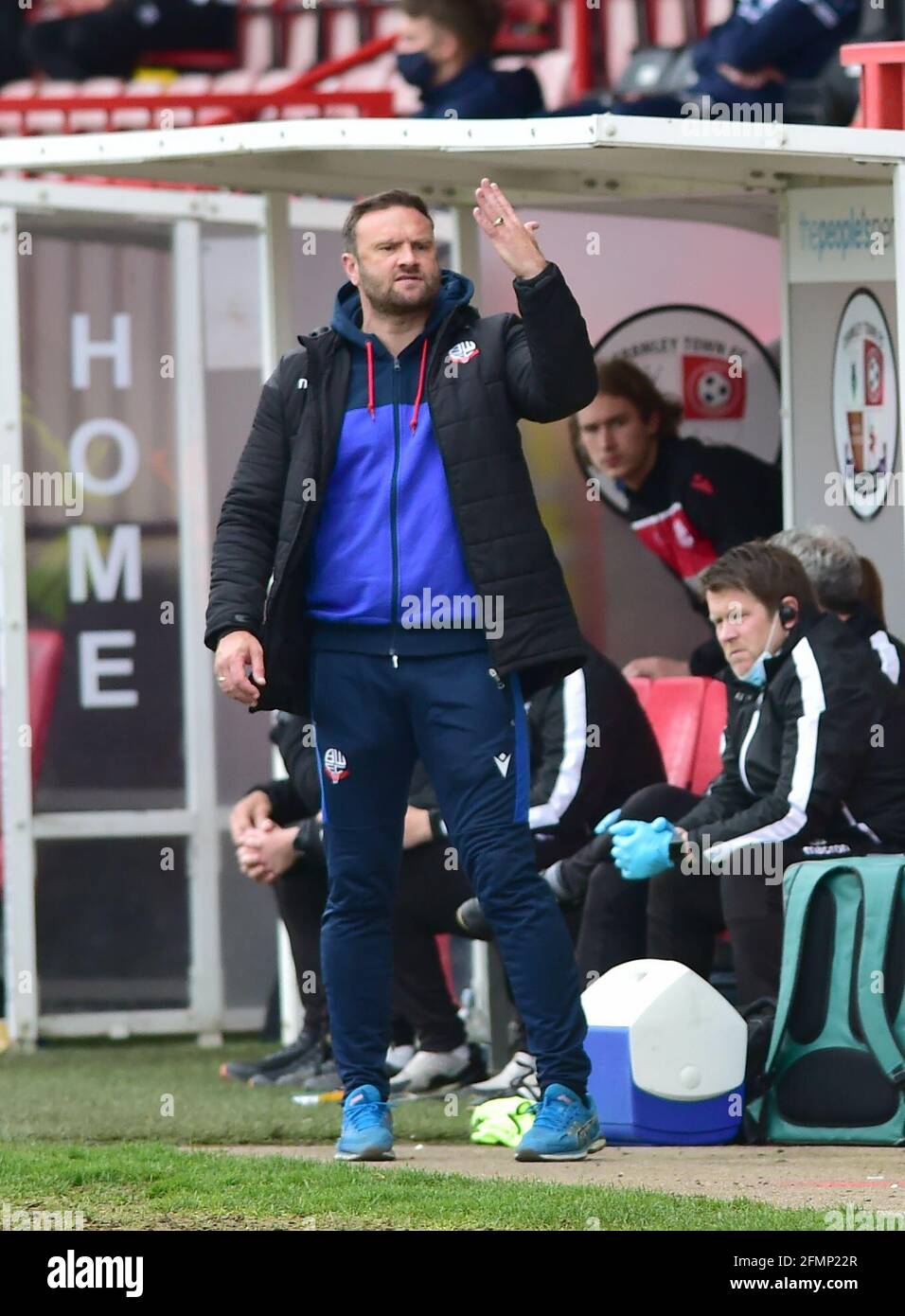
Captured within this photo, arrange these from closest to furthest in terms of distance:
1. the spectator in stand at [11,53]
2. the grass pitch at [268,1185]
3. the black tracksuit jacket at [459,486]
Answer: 1. the grass pitch at [268,1185]
2. the black tracksuit jacket at [459,486]
3. the spectator in stand at [11,53]

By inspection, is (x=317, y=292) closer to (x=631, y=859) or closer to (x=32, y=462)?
(x=32, y=462)

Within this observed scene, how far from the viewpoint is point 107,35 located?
14.5 metres

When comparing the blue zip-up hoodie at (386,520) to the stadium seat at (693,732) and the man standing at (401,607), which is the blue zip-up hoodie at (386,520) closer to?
the man standing at (401,607)

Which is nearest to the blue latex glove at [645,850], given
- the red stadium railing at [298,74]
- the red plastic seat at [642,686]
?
the red plastic seat at [642,686]

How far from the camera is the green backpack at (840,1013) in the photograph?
588 centimetres

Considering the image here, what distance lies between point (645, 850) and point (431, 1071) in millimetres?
1157

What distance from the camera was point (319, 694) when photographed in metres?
5.39

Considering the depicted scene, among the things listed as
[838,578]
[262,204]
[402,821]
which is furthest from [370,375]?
[262,204]

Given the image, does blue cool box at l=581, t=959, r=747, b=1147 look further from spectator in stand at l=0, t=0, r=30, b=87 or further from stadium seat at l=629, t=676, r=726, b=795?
spectator in stand at l=0, t=0, r=30, b=87

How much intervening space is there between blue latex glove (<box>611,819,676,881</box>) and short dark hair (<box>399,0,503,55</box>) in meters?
4.45

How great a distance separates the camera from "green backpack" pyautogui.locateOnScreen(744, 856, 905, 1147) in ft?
19.3

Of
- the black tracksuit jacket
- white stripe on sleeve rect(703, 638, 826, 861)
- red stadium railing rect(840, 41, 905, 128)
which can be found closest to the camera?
the black tracksuit jacket

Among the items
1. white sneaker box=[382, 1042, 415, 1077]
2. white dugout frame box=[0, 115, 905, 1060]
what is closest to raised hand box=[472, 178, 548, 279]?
white dugout frame box=[0, 115, 905, 1060]
